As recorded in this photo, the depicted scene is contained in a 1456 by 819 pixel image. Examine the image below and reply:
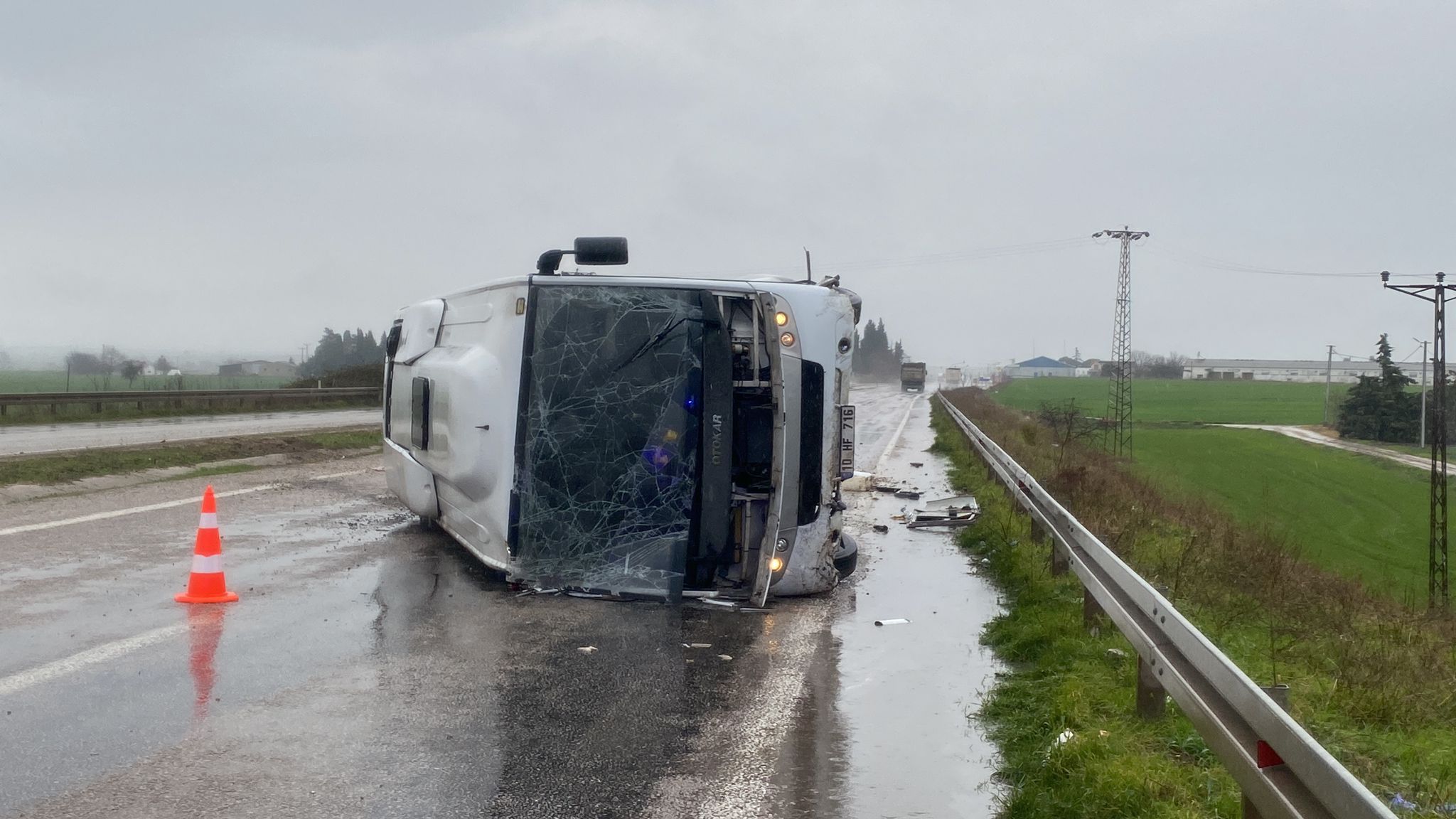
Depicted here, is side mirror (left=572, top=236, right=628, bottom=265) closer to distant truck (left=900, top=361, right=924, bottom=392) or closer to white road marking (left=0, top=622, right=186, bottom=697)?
white road marking (left=0, top=622, right=186, bottom=697)

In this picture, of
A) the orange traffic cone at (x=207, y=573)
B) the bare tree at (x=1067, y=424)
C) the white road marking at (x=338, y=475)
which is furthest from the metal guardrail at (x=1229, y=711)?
the bare tree at (x=1067, y=424)

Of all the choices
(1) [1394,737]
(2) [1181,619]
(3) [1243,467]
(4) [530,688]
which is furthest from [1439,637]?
(3) [1243,467]

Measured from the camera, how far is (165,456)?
17828mm

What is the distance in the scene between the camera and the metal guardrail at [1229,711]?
309 cm

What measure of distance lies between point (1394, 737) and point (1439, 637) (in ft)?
14.8

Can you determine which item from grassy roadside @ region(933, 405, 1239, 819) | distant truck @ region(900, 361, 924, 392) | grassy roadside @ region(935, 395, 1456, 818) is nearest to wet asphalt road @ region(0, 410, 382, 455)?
grassy roadside @ region(935, 395, 1456, 818)

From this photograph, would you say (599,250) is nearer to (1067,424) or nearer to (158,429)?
(158,429)

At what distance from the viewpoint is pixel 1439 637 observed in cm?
923

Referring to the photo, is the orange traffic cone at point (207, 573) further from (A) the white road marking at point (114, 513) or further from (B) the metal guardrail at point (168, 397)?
(B) the metal guardrail at point (168, 397)

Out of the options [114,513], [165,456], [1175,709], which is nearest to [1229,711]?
[1175,709]

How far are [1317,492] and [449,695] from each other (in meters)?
→ 40.3

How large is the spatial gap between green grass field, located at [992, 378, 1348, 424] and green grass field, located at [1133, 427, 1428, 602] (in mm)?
9166

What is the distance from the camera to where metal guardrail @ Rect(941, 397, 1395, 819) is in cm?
309

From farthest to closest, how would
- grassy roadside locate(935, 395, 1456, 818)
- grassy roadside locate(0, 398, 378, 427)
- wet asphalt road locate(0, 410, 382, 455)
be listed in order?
1. grassy roadside locate(0, 398, 378, 427)
2. wet asphalt road locate(0, 410, 382, 455)
3. grassy roadside locate(935, 395, 1456, 818)
